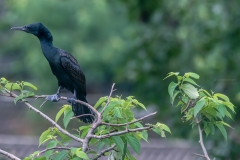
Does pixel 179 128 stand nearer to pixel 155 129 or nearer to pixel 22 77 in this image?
pixel 155 129

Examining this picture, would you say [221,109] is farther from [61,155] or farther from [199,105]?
[61,155]

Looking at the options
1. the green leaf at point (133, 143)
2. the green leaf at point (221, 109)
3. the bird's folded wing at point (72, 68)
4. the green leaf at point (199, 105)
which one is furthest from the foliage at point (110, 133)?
the bird's folded wing at point (72, 68)

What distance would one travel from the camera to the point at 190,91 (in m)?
3.58

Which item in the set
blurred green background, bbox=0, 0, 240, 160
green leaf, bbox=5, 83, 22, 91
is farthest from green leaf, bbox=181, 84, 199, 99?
blurred green background, bbox=0, 0, 240, 160

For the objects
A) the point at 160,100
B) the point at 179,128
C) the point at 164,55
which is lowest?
the point at 179,128

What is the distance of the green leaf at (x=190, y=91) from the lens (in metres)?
3.55

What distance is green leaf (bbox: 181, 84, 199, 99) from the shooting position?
3.55 meters

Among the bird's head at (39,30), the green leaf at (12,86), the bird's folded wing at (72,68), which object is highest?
the bird's head at (39,30)

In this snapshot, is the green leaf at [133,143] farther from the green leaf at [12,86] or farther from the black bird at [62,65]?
the black bird at [62,65]

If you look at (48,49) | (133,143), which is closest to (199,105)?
(133,143)

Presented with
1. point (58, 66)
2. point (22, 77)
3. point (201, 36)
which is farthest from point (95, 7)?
point (58, 66)

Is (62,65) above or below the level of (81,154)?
above

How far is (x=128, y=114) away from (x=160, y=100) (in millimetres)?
6917

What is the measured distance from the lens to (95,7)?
2583cm
